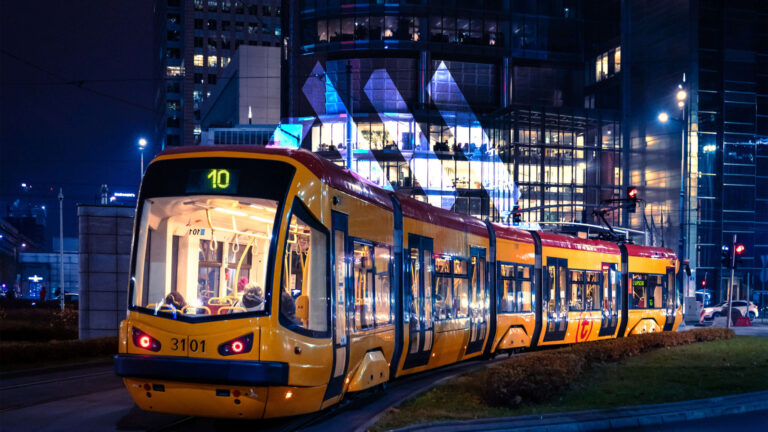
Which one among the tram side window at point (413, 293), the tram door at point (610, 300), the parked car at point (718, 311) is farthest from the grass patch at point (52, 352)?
the parked car at point (718, 311)

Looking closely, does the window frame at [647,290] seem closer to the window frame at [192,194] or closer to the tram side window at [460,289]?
the tram side window at [460,289]

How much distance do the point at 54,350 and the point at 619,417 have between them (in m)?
13.4

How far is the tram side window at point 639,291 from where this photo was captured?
1061 inches

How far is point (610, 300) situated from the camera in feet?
83.6

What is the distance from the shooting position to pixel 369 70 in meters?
68.3

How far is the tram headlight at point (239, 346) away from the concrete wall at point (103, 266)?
1423cm

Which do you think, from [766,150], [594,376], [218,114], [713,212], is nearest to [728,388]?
[594,376]

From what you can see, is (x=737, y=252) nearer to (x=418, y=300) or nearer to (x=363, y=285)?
(x=418, y=300)

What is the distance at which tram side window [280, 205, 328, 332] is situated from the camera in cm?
937

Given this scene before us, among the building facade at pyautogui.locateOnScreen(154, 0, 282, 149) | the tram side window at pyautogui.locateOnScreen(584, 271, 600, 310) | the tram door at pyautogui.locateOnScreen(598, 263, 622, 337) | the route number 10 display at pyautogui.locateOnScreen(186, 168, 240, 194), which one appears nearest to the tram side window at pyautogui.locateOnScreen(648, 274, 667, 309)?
the tram door at pyautogui.locateOnScreen(598, 263, 622, 337)

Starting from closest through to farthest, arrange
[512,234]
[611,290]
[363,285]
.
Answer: [363,285], [512,234], [611,290]

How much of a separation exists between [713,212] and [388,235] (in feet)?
179

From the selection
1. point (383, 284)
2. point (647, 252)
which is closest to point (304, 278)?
point (383, 284)

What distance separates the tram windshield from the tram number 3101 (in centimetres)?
31
